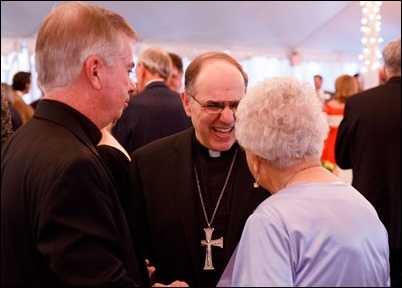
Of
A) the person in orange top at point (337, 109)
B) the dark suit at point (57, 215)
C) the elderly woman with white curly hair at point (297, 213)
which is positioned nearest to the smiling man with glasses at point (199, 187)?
the elderly woman with white curly hair at point (297, 213)

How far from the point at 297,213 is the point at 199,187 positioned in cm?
75

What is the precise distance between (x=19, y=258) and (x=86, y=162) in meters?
0.26

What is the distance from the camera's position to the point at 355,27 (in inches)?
362

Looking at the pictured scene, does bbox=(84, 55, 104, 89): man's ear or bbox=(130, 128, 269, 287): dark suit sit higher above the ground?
bbox=(84, 55, 104, 89): man's ear

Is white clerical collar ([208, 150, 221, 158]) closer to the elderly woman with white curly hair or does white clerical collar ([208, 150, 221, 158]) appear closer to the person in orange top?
the elderly woman with white curly hair

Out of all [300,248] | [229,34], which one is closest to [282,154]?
[300,248]

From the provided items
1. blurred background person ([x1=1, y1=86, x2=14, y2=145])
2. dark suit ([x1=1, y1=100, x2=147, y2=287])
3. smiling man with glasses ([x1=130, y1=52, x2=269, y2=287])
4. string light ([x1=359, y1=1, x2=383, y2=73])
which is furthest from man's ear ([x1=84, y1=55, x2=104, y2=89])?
string light ([x1=359, y1=1, x2=383, y2=73])

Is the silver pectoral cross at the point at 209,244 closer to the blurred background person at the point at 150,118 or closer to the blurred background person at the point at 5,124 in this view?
the blurred background person at the point at 5,124

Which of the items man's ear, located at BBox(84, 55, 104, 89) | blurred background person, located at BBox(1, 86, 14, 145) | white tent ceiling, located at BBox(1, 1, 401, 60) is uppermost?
white tent ceiling, located at BBox(1, 1, 401, 60)

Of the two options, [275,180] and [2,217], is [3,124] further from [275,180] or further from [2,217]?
[275,180]

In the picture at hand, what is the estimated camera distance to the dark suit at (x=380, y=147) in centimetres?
328

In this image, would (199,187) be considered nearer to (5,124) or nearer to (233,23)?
(5,124)

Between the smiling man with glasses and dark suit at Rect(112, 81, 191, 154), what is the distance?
140 centimetres

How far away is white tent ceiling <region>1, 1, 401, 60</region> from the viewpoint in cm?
798
